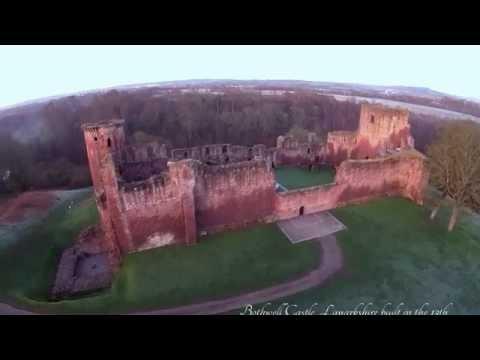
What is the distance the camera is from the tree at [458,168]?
23.9 meters

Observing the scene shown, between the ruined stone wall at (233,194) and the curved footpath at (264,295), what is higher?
the ruined stone wall at (233,194)

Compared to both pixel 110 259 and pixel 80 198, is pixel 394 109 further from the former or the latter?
pixel 80 198

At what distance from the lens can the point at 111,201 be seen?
67.8 ft

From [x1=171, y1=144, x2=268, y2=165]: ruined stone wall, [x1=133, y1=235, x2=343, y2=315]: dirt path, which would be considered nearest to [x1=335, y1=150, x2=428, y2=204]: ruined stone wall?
[x1=133, y1=235, x2=343, y2=315]: dirt path

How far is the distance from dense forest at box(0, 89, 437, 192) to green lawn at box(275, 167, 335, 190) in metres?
26.4

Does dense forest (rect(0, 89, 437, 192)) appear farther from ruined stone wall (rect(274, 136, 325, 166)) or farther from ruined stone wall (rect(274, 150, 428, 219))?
ruined stone wall (rect(274, 150, 428, 219))

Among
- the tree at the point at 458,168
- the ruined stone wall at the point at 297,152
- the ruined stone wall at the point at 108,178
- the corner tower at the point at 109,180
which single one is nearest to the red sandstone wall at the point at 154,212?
the corner tower at the point at 109,180

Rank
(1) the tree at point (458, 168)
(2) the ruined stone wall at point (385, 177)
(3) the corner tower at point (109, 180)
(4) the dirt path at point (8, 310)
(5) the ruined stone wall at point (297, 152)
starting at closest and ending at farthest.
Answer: (4) the dirt path at point (8, 310) → (3) the corner tower at point (109, 180) → (1) the tree at point (458, 168) → (2) the ruined stone wall at point (385, 177) → (5) the ruined stone wall at point (297, 152)

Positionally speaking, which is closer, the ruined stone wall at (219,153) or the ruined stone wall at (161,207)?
the ruined stone wall at (161,207)

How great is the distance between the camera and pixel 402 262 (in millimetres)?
20891

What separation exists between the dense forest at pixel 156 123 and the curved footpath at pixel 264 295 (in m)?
33.8

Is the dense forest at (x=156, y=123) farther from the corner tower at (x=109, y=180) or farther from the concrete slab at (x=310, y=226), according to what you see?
the concrete slab at (x=310, y=226)

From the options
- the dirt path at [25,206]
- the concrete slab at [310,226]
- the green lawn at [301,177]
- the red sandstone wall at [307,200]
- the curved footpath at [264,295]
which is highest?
the red sandstone wall at [307,200]

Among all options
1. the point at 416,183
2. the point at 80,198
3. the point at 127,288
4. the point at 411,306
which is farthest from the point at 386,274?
the point at 80,198
